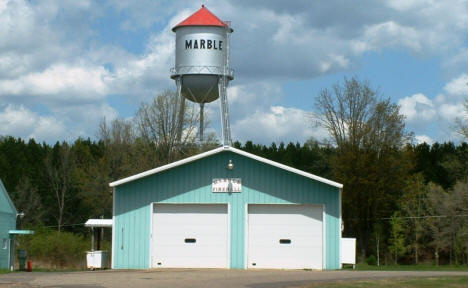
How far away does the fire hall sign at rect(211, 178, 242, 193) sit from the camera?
31.0 m

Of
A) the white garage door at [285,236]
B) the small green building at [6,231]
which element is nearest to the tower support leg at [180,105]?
the small green building at [6,231]

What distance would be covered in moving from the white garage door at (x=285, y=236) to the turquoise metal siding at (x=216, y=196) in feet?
1.02

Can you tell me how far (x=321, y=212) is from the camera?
30.9 m

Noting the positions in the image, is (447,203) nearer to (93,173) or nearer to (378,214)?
(378,214)

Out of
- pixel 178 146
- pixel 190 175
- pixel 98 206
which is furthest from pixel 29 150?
pixel 190 175

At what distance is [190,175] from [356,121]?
28431 millimetres

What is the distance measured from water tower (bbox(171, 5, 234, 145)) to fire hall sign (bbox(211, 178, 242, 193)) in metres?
12.0

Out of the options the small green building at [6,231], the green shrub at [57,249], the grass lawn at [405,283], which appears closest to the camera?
the grass lawn at [405,283]

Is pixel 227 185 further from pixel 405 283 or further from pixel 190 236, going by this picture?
pixel 405 283

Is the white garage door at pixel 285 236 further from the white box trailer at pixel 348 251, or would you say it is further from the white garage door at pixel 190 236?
the white garage door at pixel 190 236

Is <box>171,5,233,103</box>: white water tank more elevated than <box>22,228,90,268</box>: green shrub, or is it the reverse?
<box>171,5,233,103</box>: white water tank

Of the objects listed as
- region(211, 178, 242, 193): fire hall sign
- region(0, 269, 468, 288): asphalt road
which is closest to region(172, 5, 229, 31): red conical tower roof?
region(211, 178, 242, 193): fire hall sign

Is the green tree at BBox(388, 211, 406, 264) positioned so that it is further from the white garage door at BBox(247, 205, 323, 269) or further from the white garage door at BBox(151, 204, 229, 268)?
the white garage door at BBox(151, 204, 229, 268)

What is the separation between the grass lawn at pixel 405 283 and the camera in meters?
20.8
